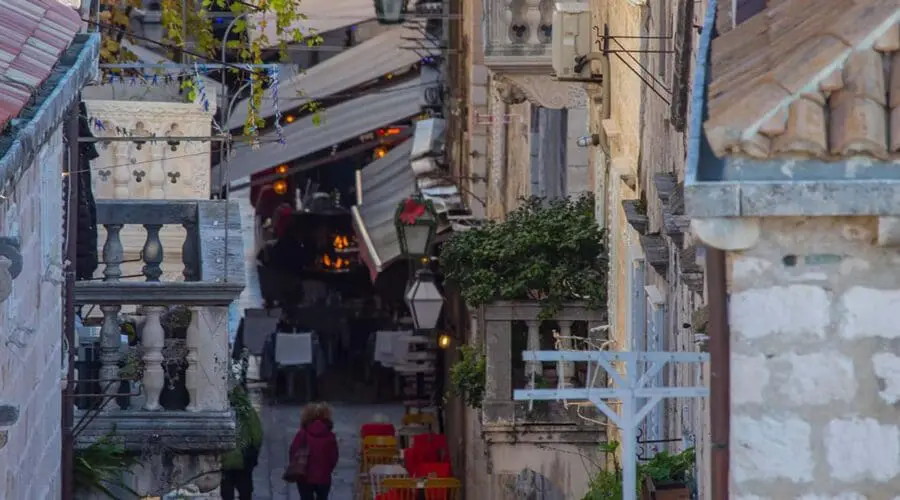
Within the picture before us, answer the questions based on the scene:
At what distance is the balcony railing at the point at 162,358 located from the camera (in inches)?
574

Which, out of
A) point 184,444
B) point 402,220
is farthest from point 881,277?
point 402,220

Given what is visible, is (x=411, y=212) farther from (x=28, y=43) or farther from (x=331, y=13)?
(x=28, y=43)

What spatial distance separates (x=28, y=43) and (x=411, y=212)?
1321 cm

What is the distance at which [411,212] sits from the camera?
23.7 meters

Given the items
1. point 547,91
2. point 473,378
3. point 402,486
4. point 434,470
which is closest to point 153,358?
point 473,378

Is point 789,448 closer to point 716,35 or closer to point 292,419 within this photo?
point 716,35

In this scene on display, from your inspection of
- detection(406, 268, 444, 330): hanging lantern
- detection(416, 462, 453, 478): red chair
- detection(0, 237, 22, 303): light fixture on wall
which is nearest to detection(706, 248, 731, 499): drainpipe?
detection(0, 237, 22, 303): light fixture on wall

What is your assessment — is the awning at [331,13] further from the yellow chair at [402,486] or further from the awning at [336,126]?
the yellow chair at [402,486]

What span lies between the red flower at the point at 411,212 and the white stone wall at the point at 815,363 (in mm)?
15853

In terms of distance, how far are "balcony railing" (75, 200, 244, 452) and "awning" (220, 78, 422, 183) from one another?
1482 centimetres

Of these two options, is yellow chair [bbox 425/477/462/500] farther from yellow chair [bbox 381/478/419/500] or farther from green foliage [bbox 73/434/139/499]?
green foliage [bbox 73/434/139/499]

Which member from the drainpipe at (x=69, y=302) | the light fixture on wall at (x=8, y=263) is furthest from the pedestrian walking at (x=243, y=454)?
the light fixture on wall at (x=8, y=263)

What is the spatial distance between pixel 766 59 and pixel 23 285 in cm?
392

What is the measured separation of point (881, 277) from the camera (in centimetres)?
753
